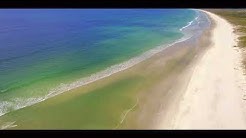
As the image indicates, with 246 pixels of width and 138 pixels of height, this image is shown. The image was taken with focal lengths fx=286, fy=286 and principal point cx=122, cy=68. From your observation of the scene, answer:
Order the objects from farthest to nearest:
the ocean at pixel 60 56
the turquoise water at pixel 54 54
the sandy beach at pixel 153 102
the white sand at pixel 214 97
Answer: the turquoise water at pixel 54 54 < the ocean at pixel 60 56 < the sandy beach at pixel 153 102 < the white sand at pixel 214 97

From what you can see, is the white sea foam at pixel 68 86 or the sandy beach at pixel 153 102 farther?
the white sea foam at pixel 68 86

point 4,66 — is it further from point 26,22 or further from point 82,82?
point 26,22

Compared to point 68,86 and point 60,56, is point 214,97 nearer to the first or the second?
point 68,86

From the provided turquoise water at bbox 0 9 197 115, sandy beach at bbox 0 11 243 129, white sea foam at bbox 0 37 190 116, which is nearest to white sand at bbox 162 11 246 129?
sandy beach at bbox 0 11 243 129

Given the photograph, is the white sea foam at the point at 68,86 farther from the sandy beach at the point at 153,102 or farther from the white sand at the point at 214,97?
the white sand at the point at 214,97

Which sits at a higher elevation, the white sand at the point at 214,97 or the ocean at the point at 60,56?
the white sand at the point at 214,97

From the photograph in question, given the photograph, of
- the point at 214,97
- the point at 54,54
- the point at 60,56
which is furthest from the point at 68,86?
the point at 54,54

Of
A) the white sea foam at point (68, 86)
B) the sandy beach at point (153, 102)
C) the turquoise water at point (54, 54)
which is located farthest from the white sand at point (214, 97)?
the turquoise water at point (54, 54)
